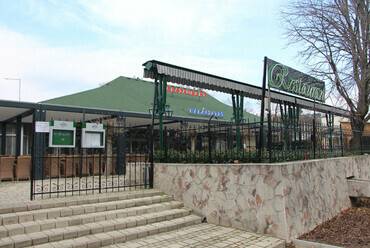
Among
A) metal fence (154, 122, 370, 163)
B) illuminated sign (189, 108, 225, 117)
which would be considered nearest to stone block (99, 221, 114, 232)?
metal fence (154, 122, 370, 163)

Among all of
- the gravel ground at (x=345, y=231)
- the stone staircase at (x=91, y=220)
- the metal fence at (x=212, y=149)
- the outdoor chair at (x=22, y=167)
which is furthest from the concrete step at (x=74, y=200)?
the outdoor chair at (x=22, y=167)

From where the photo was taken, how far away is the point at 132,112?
50.5 ft

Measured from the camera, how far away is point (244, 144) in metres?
7.46

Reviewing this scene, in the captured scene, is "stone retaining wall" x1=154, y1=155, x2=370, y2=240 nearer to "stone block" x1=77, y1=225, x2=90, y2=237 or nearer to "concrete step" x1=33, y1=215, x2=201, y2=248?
"concrete step" x1=33, y1=215, x2=201, y2=248

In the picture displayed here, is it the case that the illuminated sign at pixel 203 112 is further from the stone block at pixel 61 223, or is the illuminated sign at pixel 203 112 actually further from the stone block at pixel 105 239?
the stone block at pixel 105 239

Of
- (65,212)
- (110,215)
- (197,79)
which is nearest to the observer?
(65,212)

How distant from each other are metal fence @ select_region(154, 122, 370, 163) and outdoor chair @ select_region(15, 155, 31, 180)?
547 cm

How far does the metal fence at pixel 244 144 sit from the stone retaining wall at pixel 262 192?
51cm

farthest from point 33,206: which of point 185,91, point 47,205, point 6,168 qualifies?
point 185,91

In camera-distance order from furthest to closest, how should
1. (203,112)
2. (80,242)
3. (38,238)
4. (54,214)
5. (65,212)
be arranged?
(203,112), (65,212), (54,214), (80,242), (38,238)

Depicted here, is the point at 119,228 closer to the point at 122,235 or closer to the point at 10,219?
the point at 122,235

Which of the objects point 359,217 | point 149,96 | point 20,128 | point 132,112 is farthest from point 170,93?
point 359,217

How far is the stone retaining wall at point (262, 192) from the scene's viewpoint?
227 inches

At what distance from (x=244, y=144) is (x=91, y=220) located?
3.97 m
